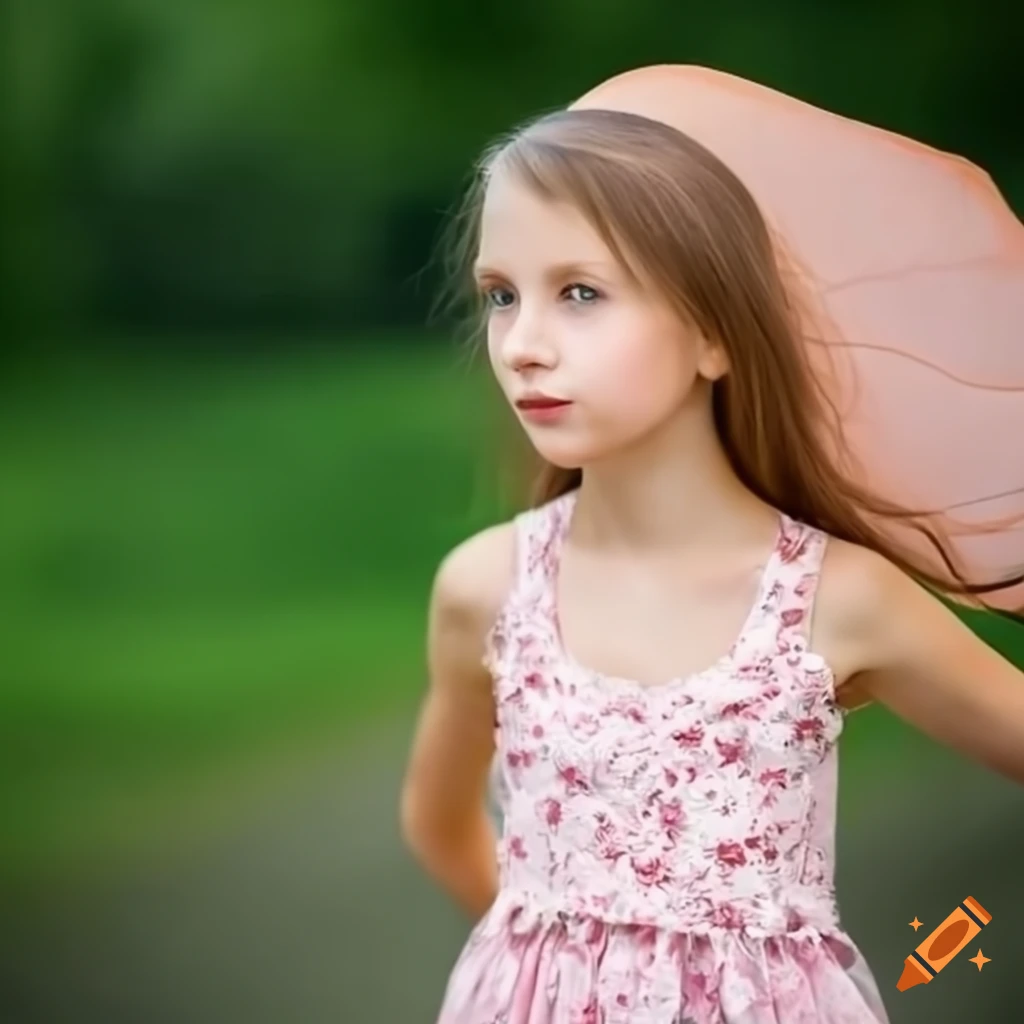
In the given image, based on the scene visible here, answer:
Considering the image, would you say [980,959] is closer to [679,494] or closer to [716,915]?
[716,915]

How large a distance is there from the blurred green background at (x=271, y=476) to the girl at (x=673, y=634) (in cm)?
20

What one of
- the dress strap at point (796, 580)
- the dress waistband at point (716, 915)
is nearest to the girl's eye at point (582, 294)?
the dress strap at point (796, 580)

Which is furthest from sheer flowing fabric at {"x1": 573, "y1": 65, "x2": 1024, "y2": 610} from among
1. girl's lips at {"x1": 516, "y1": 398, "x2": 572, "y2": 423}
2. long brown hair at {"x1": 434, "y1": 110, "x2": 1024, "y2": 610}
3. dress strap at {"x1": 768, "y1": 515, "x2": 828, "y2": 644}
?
girl's lips at {"x1": 516, "y1": 398, "x2": 572, "y2": 423}

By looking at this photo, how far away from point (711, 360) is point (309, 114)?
0.45 metres

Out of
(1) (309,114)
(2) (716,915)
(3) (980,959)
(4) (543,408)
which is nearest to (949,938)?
(3) (980,959)

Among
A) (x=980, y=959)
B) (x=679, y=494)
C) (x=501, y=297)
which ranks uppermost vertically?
(x=501, y=297)

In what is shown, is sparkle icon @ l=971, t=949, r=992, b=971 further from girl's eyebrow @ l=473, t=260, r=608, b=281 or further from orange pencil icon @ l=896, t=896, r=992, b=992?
girl's eyebrow @ l=473, t=260, r=608, b=281

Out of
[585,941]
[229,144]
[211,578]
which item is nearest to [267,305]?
[229,144]

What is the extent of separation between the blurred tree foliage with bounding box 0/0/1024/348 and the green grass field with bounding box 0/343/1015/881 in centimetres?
6

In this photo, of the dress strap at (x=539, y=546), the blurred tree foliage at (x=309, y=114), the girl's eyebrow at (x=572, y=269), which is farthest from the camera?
the blurred tree foliage at (x=309, y=114)

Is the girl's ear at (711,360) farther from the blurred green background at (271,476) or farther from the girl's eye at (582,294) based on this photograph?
the blurred green background at (271,476)

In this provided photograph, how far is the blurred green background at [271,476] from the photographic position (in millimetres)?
1271

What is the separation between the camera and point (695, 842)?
3.37 ft

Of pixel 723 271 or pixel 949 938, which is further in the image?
pixel 949 938
